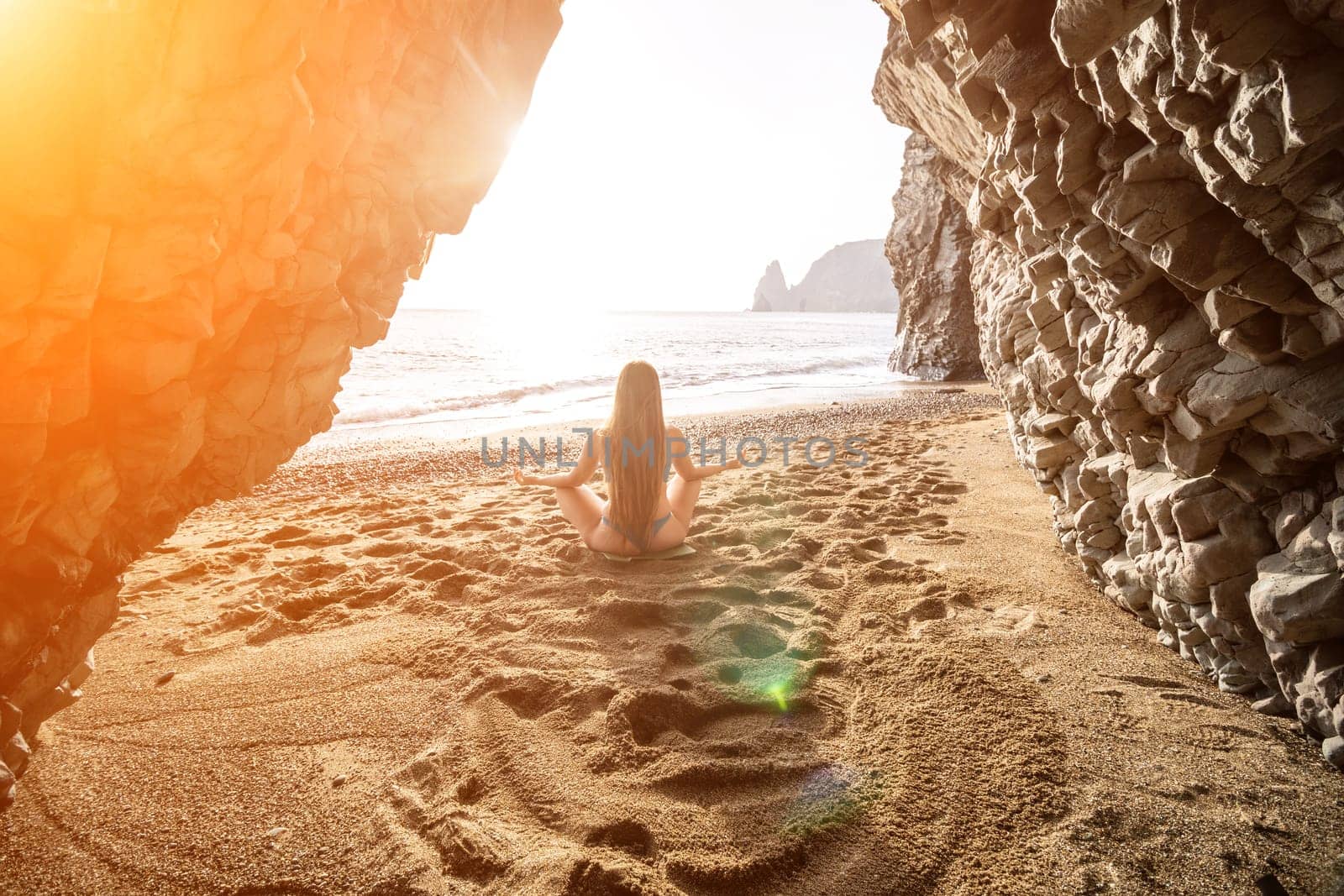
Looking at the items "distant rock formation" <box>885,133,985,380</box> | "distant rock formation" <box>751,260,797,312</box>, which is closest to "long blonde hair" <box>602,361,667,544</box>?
"distant rock formation" <box>885,133,985,380</box>

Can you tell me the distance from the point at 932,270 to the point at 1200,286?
1946 centimetres

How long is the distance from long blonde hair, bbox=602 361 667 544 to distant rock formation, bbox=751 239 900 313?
144859 mm

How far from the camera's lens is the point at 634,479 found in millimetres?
4344

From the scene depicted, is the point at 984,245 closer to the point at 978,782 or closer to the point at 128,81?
the point at 978,782

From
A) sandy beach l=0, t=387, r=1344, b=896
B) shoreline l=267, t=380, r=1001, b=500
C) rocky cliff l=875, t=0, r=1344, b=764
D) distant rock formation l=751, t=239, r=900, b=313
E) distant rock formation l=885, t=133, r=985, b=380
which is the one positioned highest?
distant rock formation l=751, t=239, r=900, b=313

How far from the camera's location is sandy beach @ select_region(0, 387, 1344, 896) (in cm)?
201

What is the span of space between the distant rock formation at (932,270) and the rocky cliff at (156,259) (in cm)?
1844

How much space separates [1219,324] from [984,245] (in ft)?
13.1

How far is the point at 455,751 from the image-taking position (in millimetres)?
2570

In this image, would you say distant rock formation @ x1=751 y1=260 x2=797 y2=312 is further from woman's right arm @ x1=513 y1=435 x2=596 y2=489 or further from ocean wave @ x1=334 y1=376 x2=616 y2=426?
woman's right arm @ x1=513 y1=435 x2=596 y2=489

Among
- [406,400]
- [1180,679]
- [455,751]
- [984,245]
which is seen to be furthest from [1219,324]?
[406,400]

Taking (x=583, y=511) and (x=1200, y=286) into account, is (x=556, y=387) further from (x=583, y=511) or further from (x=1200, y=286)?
(x=1200, y=286)

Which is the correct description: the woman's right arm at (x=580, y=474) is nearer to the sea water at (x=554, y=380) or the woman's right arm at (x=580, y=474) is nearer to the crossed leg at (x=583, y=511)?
the crossed leg at (x=583, y=511)

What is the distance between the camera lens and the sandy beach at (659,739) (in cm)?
201
